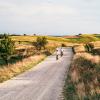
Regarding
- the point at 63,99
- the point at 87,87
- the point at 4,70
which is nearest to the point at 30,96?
the point at 63,99

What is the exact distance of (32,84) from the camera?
21219 mm

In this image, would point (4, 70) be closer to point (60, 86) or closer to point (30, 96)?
point (60, 86)

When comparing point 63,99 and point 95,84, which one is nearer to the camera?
point 63,99

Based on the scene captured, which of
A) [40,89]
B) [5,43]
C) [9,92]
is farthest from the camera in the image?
[5,43]

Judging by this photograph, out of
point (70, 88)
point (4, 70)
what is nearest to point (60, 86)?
point (70, 88)

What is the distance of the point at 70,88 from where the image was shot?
19.1m

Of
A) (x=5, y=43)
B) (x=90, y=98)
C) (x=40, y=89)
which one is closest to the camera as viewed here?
(x=90, y=98)

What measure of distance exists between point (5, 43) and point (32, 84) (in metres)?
26.5

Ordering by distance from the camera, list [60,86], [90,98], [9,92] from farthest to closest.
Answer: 1. [60,86]
2. [9,92]
3. [90,98]

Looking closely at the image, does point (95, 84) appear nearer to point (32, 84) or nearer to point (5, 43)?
point (32, 84)

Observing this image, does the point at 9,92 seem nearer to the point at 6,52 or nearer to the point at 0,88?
the point at 0,88

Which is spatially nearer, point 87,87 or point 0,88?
point 87,87

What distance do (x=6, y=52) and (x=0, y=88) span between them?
29.0m

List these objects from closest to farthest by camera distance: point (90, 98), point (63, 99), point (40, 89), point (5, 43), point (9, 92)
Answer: point (90, 98), point (63, 99), point (9, 92), point (40, 89), point (5, 43)
